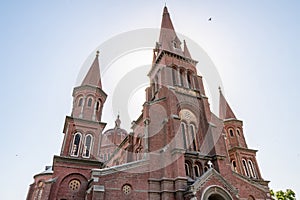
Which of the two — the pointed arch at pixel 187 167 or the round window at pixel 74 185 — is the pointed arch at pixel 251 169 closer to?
the pointed arch at pixel 187 167

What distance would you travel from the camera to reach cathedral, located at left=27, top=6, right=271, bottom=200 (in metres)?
16.4

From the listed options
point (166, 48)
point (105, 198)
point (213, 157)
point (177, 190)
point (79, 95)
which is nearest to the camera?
point (105, 198)

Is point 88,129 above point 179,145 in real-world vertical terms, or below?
above

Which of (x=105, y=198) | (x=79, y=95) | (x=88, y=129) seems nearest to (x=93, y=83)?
(x=79, y=95)

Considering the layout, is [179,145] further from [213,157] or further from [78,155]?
[78,155]

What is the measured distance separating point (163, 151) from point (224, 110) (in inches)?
730

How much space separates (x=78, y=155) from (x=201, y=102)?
1410 centimetres

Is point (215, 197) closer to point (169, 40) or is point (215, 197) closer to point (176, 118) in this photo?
point (176, 118)

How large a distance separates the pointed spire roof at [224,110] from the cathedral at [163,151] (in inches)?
37.8

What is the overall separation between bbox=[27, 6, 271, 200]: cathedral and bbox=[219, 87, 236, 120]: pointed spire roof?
0.96 m

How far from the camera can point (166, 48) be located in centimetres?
2878

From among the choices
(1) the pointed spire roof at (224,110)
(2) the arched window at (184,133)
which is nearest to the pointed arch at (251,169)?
(1) the pointed spire roof at (224,110)

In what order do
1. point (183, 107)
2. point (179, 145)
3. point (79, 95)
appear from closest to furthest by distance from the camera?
point (179, 145), point (183, 107), point (79, 95)

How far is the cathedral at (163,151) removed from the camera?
16359 mm
